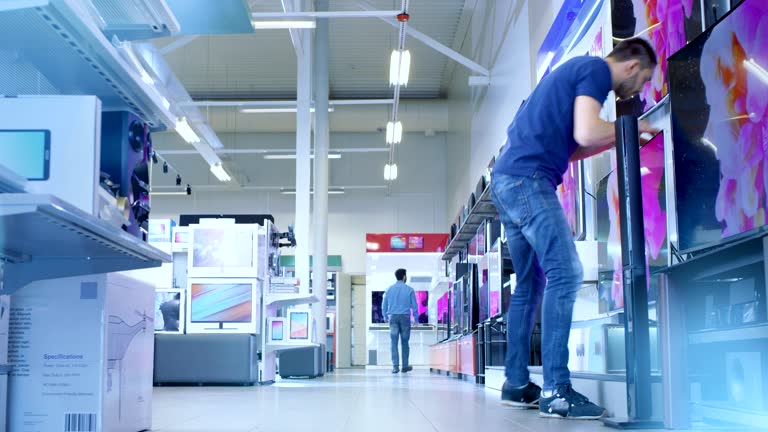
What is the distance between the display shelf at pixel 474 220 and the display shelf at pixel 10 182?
533 centimetres

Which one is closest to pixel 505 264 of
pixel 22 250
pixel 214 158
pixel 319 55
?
pixel 22 250

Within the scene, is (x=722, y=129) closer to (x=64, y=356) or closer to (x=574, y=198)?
(x=64, y=356)

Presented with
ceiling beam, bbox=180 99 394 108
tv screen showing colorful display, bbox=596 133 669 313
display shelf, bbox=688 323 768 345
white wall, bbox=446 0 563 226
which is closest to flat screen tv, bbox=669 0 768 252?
display shelf, bbox=688 323 768 345

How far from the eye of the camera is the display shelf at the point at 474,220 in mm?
8430

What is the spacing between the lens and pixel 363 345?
2042 centimetres

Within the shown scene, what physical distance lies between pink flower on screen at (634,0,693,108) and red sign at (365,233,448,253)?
15052 mm

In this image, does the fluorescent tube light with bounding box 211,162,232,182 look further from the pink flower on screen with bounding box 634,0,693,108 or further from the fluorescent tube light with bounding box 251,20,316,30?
the pink flower on screen with bounding box 634,0,693,108

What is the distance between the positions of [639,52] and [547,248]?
0.76m

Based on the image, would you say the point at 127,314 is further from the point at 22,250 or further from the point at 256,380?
the point at 256,380

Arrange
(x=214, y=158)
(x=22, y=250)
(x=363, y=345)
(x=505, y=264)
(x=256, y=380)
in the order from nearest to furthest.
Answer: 1. (x=22, y=250)
2. (x=505, y=264)
3. (x=256, y=380)
4. (x=214, y=158)
5. (x=363, y=345)

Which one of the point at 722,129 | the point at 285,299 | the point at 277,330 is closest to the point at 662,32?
the point at 722,129

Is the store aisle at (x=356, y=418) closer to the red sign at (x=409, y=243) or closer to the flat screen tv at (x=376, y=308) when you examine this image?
the flat screen tv at (x=376, y=308)

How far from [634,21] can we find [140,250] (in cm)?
278

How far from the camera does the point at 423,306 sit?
61.4 ft
